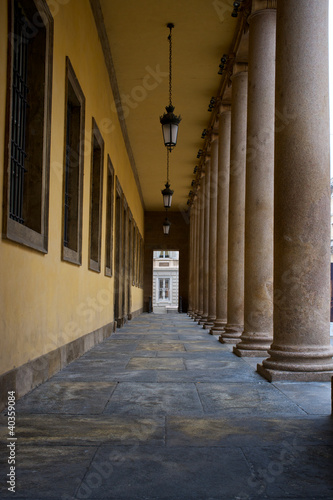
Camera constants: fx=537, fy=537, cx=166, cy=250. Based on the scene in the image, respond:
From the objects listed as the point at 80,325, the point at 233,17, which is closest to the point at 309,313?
the point at 80,325

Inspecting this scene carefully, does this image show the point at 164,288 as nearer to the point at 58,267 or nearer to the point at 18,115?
the point at 58,267

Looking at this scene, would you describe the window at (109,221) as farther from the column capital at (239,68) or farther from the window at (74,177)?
the window at (74,177)

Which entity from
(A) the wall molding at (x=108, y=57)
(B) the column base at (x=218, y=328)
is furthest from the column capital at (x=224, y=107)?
(B) the column base at (x=218, y=328)

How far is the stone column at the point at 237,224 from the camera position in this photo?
11.8m

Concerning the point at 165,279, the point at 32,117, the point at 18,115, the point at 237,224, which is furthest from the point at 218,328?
the point at 165,279

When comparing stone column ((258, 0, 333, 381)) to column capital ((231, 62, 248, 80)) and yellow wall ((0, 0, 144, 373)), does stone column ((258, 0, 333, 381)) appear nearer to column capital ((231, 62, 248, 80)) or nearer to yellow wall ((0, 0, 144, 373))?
yellow wall ((0, 0, 144, 373))

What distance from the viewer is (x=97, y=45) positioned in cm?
1187

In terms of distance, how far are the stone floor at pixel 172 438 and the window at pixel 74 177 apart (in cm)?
275

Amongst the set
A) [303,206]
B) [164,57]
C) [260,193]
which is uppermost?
[164,57]

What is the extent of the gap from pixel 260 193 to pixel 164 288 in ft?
174

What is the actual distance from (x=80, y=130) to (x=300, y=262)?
196 inches

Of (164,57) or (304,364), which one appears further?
(164,57)

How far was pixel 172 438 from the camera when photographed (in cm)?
402

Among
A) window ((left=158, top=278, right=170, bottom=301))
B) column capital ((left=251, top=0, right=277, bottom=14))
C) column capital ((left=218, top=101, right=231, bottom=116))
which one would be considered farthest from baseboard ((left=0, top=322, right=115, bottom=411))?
window ((left=158, top=278, right=170, bottom=301))
